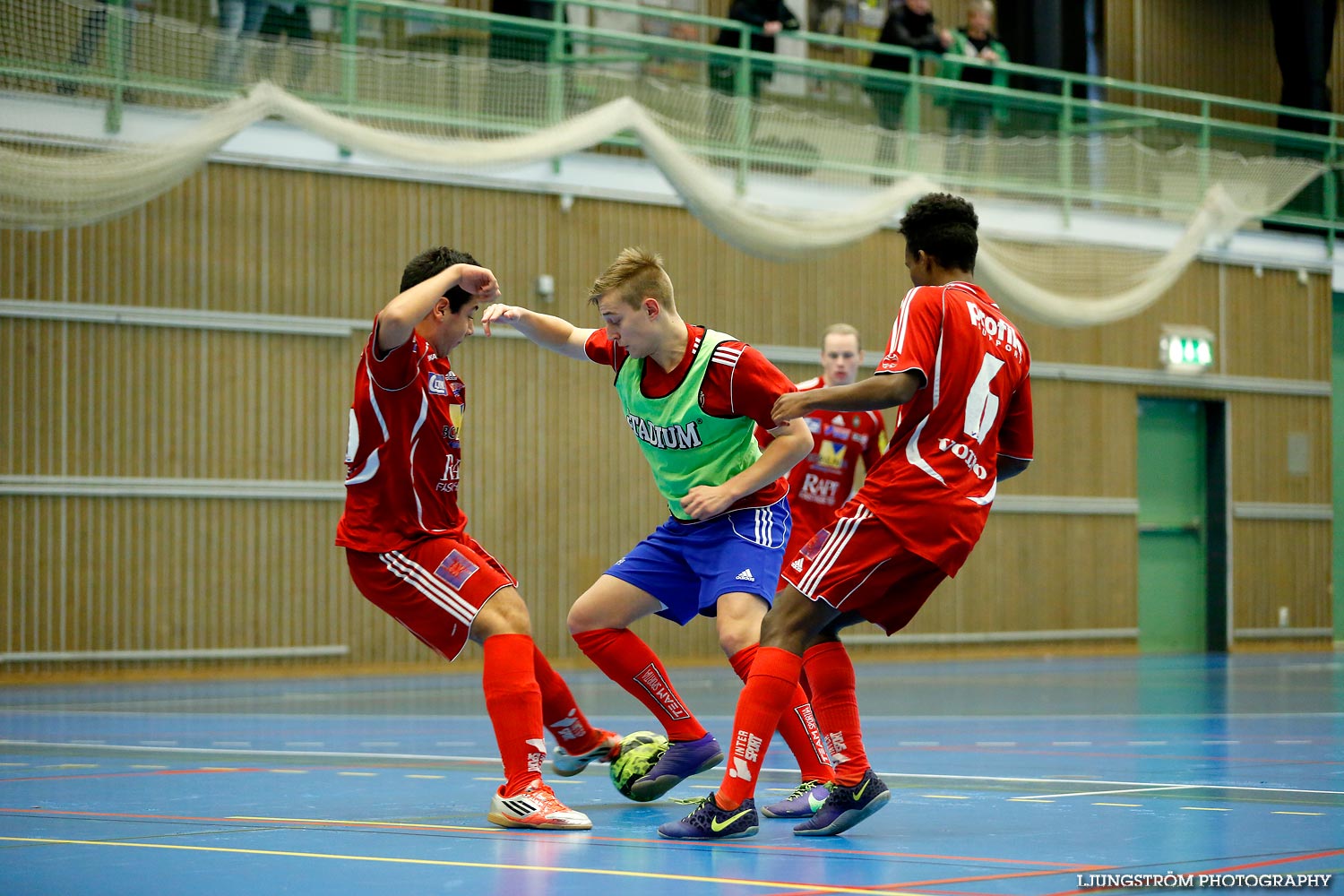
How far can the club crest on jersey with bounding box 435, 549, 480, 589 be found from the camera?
5.26m

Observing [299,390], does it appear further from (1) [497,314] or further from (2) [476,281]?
(2) [476,281]

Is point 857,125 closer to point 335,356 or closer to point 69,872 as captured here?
point 335,356

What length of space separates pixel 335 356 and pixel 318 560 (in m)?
1.94

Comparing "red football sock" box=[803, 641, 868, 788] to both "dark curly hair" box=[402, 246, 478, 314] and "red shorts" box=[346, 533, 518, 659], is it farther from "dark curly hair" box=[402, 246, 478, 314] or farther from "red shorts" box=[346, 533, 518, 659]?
"dark curly hair" box=[402, 246, 478, 314]

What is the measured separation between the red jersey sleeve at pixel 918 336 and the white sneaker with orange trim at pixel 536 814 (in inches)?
62.9

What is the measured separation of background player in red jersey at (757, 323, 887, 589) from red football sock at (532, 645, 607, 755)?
237cm

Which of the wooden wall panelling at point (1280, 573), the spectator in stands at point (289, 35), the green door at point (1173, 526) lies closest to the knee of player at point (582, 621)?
the spectator in stands at point (289, 35)

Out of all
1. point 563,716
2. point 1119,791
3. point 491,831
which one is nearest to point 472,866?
point 491,831

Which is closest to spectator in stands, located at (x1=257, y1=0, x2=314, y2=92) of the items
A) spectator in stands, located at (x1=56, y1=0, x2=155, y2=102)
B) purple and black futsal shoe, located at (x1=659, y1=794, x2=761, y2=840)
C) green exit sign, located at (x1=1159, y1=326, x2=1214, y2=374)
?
spectator in stands, located at (x1=56, y1=0, x2=155, y2=102)

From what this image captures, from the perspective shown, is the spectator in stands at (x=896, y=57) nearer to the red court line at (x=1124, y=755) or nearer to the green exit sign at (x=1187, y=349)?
the green exit sign at (x=1187, y=349)

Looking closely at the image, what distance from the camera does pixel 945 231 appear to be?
4.97 meters

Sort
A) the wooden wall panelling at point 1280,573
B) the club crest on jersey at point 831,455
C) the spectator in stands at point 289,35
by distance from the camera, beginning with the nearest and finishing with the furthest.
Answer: the club crest on jersey at point 831,455 < the spectator in stands at point 289,35 < the wooden wall panelling at point 1280,573

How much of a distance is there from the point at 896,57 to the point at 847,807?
46.4ft

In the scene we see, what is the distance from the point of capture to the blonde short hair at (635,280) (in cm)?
517
